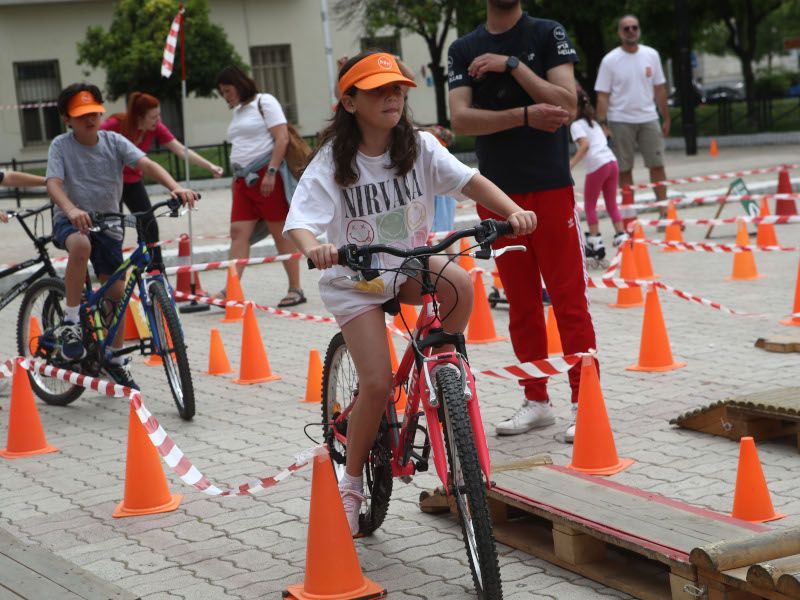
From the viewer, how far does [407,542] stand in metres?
5.01

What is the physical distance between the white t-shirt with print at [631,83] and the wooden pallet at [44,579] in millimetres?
10607

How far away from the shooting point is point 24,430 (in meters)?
6.99

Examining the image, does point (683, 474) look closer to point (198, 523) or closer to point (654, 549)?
point (654, 549)

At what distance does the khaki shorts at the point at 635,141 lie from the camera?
14453 mm

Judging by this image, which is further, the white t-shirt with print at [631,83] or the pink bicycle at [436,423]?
the white t-shirt with print at [631,83]

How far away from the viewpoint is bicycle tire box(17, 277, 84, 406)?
320 inches

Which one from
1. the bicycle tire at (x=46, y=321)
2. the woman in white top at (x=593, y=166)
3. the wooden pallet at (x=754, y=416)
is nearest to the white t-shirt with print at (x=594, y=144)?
the woman in white top at (x=593, y=166)

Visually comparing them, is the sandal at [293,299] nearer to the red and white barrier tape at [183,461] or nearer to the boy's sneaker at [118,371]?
the boy's sneaker at [118,371]

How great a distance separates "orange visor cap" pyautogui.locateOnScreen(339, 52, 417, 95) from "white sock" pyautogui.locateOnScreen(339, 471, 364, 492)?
4.84 ft

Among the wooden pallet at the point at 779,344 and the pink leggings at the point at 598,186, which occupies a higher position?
the pink leggings at the point at 598,186

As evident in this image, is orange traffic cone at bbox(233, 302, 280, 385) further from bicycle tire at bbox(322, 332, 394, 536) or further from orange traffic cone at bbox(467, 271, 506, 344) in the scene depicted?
bicycle tire at bbox(322, 332, 394, 536)

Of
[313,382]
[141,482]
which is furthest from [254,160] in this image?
[141,482]

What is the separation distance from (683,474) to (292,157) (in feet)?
21.1

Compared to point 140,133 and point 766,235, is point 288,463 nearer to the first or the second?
point 140,133
